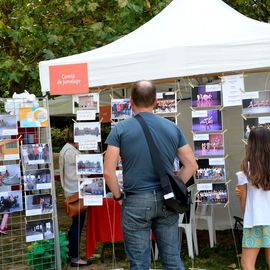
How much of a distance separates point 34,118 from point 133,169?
7.09 feet

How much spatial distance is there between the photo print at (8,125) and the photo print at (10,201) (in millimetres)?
595

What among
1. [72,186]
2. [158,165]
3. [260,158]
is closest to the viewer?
[158,165]

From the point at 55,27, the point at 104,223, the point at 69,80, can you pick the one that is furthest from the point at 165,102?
the point at 55,27

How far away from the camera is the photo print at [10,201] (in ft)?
15.9

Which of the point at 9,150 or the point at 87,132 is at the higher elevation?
the point at 87,132

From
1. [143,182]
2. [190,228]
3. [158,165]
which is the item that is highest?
[158,165]

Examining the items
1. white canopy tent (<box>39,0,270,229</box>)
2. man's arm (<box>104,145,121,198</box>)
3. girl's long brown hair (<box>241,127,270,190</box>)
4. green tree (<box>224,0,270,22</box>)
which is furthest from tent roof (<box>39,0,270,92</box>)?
green tree (<box>224,0,270,22</box>)

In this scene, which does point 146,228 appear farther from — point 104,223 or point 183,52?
point 104,223

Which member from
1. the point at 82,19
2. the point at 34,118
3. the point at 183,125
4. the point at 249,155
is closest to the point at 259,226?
the point at 249,155

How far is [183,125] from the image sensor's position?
7.45 meters

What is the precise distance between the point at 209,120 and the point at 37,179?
6.13 feet

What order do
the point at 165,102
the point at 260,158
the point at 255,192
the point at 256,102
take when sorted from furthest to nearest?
the point at 165,102, the point at 256,102, the point at 255,192, the point at 260,158

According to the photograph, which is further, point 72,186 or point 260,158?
point 72,186

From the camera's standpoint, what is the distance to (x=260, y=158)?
367 cm
